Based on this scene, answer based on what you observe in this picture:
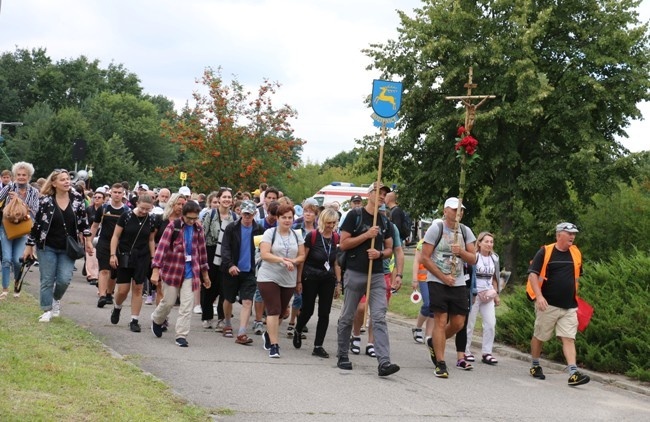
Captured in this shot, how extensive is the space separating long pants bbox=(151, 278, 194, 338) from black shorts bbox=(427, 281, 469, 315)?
291cm

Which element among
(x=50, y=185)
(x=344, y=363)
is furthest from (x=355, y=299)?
(x=50, y=185)

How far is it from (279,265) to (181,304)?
128 cm

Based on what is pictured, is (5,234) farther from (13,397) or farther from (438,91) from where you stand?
(438,91)

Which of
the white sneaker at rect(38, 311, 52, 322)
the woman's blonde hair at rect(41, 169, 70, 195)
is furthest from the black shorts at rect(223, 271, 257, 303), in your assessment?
the woman's blonde hair at rect(41, 169, 70, 195)

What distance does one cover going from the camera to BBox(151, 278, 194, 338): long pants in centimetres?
1148

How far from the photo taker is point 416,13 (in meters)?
31.0

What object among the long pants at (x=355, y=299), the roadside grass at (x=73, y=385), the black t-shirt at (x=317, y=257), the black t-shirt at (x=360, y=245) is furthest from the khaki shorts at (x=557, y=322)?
the roadside grass at (x=73, y=385)

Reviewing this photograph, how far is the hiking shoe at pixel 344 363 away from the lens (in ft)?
35.1

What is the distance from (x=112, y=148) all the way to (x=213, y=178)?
50.3 metres

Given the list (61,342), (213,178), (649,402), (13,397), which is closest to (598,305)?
(649,402)

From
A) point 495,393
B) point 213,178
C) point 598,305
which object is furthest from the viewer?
point 213,178

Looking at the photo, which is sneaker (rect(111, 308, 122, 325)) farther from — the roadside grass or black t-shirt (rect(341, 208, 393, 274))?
black t-shirt (rect(341, 208, 393, 274))

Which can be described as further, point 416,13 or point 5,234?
point 416,13

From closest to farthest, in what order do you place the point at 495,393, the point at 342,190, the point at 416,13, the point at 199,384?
1. the point at 199,384
2. the point at 495,393
3. the point at 416,13
4. the point at 342,190
